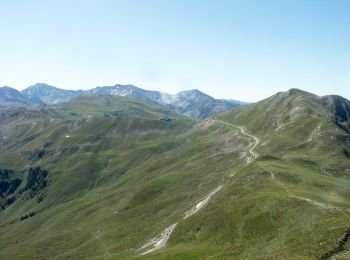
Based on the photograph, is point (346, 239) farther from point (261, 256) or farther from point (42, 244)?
point (42, 244)

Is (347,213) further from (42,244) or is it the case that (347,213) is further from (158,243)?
(42,244)

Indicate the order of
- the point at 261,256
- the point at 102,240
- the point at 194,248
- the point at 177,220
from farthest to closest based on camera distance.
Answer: the point at 102,240 → the point at 177,220 → the point at 194,248 → the point at 261,256

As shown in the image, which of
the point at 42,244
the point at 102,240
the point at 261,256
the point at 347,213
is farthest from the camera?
the point at 42,244

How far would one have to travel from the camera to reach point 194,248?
9144 centimetres

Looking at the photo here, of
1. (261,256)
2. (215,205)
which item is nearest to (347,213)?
(261,256)

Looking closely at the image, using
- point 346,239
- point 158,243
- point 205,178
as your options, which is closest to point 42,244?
point 205,178

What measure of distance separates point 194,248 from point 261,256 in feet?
73.3

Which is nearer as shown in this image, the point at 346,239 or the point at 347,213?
the point at 346,239

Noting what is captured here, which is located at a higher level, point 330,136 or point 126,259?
point 330,136

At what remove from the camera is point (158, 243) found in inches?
4407

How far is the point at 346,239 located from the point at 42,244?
14742cm

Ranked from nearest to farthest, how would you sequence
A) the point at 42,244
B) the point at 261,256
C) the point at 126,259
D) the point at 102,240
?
the point at 261,256
the point at 126,259
the point at 102,240
the point at 42,244

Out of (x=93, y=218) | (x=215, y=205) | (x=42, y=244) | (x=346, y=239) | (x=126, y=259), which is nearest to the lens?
(x=346, y=239)

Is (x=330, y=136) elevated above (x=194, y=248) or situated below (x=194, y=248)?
above
